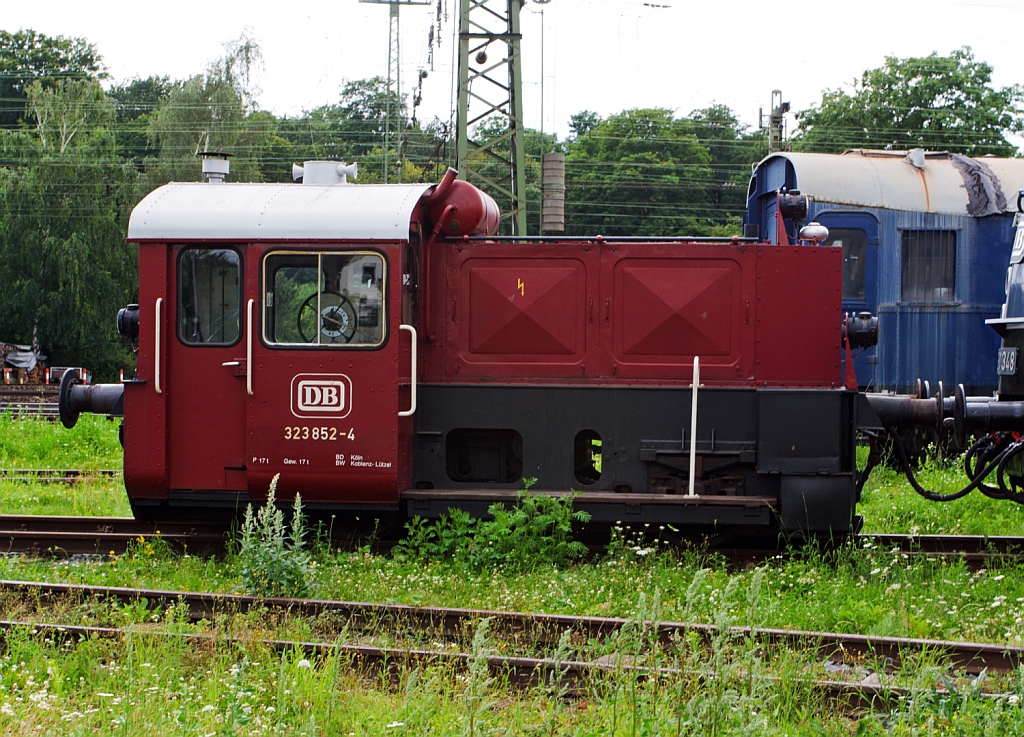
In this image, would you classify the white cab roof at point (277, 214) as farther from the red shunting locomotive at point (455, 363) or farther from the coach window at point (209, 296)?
the coach window at point (209, 296)

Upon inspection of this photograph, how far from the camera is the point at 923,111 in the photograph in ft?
140

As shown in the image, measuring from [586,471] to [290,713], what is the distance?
4201mm

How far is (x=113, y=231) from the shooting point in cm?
3694

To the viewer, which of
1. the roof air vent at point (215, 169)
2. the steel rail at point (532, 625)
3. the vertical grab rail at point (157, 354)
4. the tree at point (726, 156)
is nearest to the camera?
the steel rail at point (532, 625)

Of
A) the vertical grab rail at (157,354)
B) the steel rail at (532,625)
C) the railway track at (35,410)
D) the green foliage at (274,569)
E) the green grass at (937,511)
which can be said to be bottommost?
the railway track at (35,410)

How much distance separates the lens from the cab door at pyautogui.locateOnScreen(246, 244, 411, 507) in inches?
295

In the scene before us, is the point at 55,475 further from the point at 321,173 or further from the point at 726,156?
the point at 726,156

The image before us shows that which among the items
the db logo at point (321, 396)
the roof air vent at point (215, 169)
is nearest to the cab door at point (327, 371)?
the db logo at point (321, 396)

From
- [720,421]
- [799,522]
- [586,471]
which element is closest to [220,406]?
[586,471]

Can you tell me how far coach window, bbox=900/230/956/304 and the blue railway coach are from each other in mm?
14

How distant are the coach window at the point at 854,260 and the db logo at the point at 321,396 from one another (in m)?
8.13

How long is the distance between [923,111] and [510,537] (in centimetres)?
4171

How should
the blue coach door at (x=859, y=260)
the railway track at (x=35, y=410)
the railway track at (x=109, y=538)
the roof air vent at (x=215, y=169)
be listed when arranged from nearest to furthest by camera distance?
1. the railway track at (x=109, y=538)
2. the roof air vent at (x=215, y=169)
3. the blue coach door at (x=859, y=260)
4. the railway track at (x=35, y=410)

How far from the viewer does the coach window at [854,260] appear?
43.1 feet
